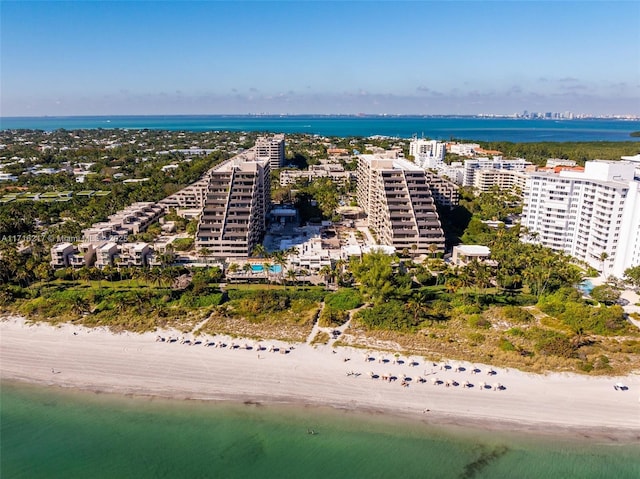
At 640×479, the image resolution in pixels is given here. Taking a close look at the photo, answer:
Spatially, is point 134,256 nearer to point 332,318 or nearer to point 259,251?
point 259,251

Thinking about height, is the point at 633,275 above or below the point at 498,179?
below

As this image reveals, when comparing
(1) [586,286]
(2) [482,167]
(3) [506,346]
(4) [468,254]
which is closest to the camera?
(3) [506,346]

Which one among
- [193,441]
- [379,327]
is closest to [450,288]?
[379,327]

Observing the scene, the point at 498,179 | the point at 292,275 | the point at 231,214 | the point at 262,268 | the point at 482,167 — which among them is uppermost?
the point at 482,167

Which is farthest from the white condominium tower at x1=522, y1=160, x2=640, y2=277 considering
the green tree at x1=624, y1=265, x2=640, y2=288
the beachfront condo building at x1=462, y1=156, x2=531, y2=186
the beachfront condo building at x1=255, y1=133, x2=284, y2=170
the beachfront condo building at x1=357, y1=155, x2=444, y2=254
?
the beachfront condo building at x1=255, y1=133, x2=284, y2=170

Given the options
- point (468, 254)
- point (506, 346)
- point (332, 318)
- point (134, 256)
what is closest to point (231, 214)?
point (134, 256)

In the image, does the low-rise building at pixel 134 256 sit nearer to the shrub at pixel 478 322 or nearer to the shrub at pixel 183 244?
the shrub at pixel 183 244
